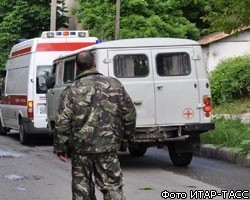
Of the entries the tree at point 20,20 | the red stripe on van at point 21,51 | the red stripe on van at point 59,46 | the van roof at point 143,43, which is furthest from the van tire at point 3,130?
the tree at point 20,20

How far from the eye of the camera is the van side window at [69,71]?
11906mm

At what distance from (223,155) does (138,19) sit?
591 inches

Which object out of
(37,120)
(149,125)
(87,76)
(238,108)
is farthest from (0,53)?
(87,76)

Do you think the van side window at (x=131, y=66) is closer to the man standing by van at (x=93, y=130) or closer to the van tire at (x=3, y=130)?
the man standing by van at (x=93, y=130)

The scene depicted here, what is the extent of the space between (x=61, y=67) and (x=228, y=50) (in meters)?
17.0

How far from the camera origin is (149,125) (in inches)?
416

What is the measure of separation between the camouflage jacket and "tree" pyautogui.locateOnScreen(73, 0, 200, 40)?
19.8 meters

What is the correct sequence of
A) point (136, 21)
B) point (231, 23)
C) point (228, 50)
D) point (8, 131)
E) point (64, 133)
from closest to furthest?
point (64, 133) → point (231, 23) → point (8, 131) → point (136, 21) → point (228, 50)

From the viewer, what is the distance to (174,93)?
10.6 metres

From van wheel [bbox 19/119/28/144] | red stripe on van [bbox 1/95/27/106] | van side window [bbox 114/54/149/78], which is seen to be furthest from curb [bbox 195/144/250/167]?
red stripe on van [bbox 1/95/27/106]

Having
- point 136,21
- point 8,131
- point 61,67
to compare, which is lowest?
point 8,131

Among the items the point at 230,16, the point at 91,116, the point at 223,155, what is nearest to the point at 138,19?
the point at 230,16

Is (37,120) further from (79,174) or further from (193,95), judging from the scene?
(79,174)

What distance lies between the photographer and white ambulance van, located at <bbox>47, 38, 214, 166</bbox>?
10547mm
